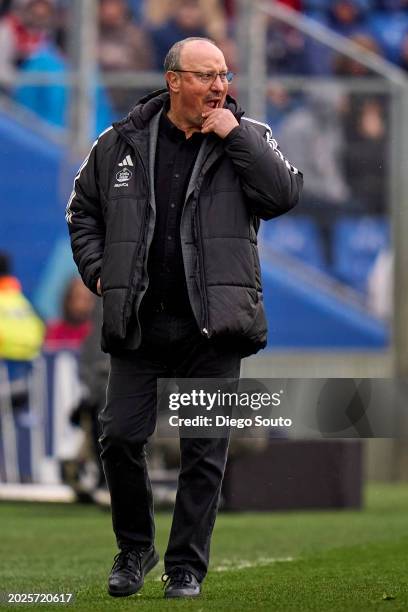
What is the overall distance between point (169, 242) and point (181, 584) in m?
1.14

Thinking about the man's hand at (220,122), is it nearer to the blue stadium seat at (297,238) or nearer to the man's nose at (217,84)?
the man's nose at (217,84)

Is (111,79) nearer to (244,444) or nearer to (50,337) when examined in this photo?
(50,337)

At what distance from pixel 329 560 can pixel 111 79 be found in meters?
6.47

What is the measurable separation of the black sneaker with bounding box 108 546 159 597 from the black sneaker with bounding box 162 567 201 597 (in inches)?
4.7

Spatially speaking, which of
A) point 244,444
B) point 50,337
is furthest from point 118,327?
point 50,337

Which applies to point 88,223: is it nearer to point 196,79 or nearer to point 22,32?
point 196,79

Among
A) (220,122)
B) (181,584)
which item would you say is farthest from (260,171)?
(181,584)

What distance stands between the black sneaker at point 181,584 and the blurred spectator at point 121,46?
8.05 m

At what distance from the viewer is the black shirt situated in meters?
5.51

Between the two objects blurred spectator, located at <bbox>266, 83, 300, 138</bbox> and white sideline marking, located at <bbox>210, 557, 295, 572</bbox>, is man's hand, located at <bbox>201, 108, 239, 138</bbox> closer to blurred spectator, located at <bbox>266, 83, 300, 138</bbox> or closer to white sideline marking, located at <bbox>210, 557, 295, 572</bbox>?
white sideline marking, located at <bbox>210, 557, 295, 572</bbox>

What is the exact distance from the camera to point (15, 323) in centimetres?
1318

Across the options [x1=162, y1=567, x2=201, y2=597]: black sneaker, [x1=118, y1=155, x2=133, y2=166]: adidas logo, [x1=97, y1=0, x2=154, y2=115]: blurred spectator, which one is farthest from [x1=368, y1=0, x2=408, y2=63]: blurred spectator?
[x1=162, y1=567, x2=201, y2=597]: black sneaker

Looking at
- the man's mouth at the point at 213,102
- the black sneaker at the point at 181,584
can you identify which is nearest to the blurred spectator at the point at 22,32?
the man's mouth at the point at 213,102

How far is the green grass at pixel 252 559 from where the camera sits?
541 centimetres
